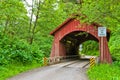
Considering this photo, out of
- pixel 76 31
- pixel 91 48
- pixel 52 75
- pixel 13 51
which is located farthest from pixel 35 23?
pixel 91 48

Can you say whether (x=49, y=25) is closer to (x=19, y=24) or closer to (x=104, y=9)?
(x=19, y=24)

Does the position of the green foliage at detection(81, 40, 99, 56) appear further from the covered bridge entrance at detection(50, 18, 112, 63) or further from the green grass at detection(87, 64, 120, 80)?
the green grass at detection(87, 64, 120, 80)

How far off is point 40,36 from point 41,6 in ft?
11.4

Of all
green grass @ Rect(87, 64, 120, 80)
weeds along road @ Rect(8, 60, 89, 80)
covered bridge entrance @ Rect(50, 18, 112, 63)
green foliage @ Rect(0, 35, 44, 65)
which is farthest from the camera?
covered bridge entrance @ Rect(50, 18, 112, 63)

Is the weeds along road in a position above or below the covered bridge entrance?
below

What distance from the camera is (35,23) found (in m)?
28.7

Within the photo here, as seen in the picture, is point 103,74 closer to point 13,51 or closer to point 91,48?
point 13,51

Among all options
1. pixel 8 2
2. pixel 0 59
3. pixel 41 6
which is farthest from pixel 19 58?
pixel 41 6

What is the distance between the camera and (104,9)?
18453mm

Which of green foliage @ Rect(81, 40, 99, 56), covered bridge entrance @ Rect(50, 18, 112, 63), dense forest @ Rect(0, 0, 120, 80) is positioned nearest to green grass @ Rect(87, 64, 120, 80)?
dense forest @ Rect(0, 0, 120, 80)

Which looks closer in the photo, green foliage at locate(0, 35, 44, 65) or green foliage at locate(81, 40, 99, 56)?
green foliage at locate(0, 35, 44, 65)

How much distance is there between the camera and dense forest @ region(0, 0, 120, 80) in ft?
58.9

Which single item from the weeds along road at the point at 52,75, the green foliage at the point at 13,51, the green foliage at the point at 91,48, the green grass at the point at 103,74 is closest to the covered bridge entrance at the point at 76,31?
the green foliage at the point at 13,51

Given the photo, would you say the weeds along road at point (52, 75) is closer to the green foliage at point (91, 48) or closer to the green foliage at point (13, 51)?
the green foliage at point (13, 51)
